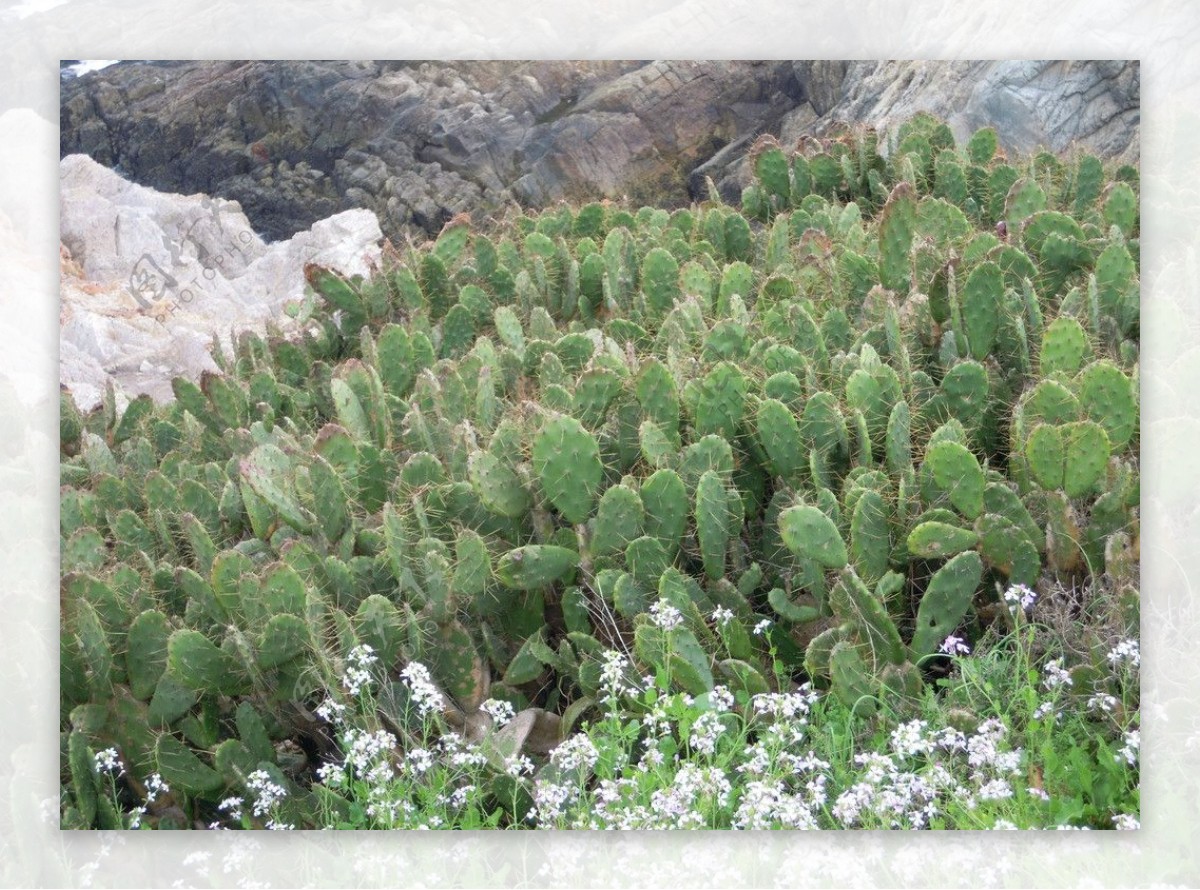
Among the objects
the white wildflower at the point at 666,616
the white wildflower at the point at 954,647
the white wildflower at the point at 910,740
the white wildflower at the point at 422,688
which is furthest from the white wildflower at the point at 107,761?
the white wildflower at the point at 954,647

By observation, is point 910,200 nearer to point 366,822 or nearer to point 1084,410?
point 1084,410

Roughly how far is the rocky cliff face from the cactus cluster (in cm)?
43

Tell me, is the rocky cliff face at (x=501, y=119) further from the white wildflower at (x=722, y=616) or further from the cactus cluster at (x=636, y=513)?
the white wildflower at (x=722, y=616)

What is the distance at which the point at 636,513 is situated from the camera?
2.68 m

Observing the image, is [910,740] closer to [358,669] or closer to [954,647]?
[954,647]

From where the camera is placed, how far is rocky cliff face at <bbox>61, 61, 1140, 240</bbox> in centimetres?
320

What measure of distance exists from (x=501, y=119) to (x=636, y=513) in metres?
1.35

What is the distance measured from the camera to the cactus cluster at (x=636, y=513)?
8.57 feet

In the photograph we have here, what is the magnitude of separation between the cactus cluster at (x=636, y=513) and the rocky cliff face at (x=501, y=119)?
1.42ft

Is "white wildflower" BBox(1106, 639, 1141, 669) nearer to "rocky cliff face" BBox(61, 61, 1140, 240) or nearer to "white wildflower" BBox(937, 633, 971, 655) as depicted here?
"white wildflower" BBox(937, 633, 971, 655)

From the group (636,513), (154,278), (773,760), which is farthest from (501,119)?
(773,760)

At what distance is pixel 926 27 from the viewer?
127 inches

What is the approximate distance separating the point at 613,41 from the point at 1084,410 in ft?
4.61

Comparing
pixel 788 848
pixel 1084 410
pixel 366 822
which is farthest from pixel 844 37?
pixel 366 822
